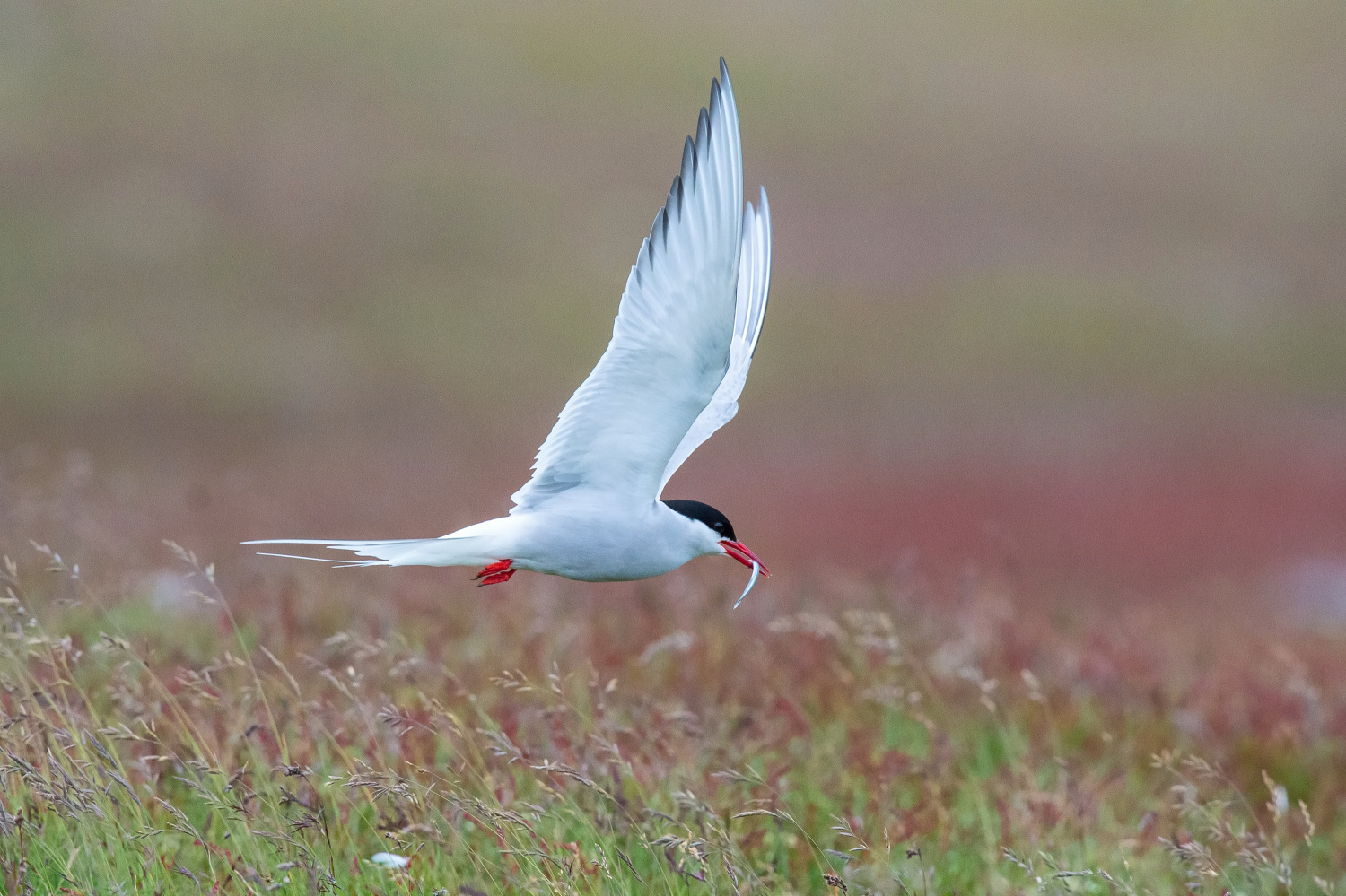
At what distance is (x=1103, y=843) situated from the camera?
3.91 meters

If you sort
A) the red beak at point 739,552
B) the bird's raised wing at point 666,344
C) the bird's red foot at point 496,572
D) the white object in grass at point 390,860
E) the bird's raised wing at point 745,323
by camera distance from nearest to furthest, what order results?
the bird's raised wing at point 666,344 → the white object in grass at point 390,860 → the bird's red foot at point 496,572 → the red beak at point 739,552 → the bird's raised wing at point 745,323

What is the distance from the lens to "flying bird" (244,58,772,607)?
280 cm

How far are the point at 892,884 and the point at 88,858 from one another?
71.2 inches

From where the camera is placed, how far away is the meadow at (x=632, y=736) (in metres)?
2.82

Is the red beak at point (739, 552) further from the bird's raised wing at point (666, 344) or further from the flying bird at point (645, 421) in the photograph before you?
the bird's raised wing at point (666, 344)

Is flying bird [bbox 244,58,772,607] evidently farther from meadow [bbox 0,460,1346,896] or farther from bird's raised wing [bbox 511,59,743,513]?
meadow [bbox 0,460,1346,896]

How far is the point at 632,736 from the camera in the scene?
4223 mm

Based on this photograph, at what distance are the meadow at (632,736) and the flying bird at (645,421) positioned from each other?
1.08 feet

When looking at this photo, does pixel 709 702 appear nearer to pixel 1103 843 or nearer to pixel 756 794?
pixel 756 794

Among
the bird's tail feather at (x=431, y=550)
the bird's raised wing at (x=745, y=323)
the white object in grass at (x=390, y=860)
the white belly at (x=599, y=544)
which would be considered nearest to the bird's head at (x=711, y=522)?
the white belly at (x=599, y=544)

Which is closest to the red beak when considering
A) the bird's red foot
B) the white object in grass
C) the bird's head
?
the bird's head

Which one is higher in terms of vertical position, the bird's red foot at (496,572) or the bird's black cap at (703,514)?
the bird's black cap at (703,514)

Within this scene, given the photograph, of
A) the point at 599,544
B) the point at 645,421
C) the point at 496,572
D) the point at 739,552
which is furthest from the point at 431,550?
the point at 739,552

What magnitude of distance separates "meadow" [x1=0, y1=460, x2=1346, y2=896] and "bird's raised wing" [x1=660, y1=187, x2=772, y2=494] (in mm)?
603
